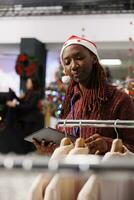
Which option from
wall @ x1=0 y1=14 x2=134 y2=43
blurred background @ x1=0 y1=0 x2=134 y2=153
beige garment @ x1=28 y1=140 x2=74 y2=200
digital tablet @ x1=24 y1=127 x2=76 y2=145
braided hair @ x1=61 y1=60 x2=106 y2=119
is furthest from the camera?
wall @ x1=0 y1=14 x2=134 y2=43

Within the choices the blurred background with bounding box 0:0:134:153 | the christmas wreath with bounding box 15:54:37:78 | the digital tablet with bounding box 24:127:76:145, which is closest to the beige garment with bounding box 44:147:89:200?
Result: the digital tablet with bounding box 24:127:76:145

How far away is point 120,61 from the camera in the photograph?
7.21 meters

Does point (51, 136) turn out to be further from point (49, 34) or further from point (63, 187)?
point (49, 34)

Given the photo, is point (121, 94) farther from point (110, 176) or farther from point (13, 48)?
point (13, 48)

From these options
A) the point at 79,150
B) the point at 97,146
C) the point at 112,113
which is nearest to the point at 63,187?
the point at 79,150

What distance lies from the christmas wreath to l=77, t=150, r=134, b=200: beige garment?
17.3ft

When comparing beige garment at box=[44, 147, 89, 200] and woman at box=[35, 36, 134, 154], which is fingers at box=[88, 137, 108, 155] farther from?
beige garment at box=[44, 147, 89, 200]

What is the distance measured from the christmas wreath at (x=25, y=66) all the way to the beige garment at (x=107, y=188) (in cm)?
528

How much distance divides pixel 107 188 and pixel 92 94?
76 cm

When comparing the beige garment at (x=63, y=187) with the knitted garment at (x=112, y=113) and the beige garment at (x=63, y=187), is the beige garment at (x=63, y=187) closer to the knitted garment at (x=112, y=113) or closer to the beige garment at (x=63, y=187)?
the beige garment at (x=63, y=187)

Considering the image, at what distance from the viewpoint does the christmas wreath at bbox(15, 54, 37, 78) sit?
6.24 meters

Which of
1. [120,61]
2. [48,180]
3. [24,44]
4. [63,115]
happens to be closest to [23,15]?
[24,44]

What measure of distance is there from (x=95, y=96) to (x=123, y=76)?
220 inches

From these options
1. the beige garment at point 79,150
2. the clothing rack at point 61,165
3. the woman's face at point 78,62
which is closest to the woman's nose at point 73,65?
the woman's face at point 78,62
